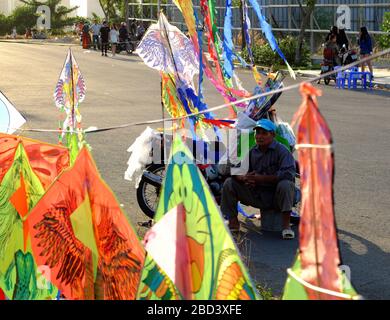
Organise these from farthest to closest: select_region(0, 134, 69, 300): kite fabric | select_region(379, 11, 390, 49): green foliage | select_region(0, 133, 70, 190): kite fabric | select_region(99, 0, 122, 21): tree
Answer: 1. select_region(99, 0, 122, 21): tree
2. select_region(379, 11, 390, 49): green foliage
3. select_region(0, 133, 70, 190): kite fabric
4. select_region(0, 134, 69, 300): kite fabric

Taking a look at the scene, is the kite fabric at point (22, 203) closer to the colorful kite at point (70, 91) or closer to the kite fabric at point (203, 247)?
the kite fabric at point (203, 247)

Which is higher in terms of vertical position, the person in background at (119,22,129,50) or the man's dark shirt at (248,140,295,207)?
the person in background at (119,22,129,50)

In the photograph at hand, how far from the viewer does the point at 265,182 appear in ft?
23.0

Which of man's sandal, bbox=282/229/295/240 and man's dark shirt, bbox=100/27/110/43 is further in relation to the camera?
man's dark shirt, bbox=100/27/110/43

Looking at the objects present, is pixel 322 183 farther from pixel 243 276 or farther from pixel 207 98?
pixel 207 98

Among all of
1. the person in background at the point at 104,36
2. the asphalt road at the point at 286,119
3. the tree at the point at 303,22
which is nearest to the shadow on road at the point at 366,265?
the asphalt road at the point at 286,119

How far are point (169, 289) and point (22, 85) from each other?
1913cm

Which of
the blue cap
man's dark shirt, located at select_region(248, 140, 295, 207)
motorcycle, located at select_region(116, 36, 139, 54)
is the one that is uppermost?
motorcycle, located at select_region(116, 36, 139, 54)

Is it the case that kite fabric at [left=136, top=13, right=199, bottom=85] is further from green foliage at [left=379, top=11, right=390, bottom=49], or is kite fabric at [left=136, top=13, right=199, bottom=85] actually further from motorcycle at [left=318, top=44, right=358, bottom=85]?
green foliage at [left=379, top=11, right=390, bottom=49]

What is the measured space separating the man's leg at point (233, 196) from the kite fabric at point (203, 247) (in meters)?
3.55

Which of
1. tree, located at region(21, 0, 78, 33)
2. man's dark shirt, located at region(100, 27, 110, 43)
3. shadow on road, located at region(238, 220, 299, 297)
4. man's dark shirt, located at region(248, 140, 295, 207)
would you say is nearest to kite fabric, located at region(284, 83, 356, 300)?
shadow on road, located at region(238, 220, 299, 297)

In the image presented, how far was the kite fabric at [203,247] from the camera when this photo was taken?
3275mm

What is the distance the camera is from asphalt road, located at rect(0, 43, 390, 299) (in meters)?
6.50
